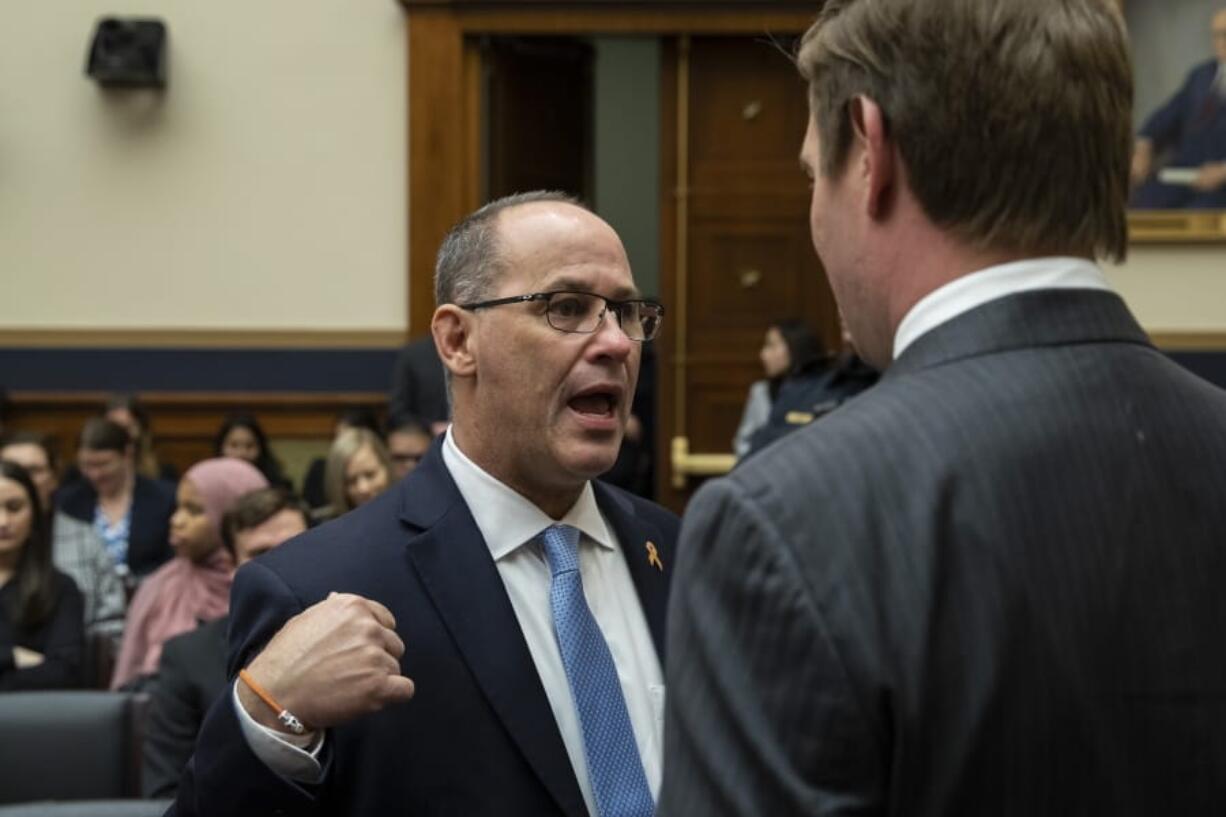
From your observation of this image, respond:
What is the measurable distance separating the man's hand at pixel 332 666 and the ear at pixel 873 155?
0.78 m

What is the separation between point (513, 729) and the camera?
193 cm

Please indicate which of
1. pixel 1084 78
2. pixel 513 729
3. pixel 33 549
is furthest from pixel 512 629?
pixel 33 549

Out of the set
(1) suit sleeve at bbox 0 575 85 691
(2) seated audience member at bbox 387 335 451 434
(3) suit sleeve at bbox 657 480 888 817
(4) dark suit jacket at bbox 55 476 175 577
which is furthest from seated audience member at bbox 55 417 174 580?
(3) suit sleeve at bbox 657 480 888 817

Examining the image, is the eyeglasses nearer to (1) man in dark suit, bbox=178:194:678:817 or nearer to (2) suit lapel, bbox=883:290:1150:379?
(1) man in dark suit, bbox=178:194:678:817

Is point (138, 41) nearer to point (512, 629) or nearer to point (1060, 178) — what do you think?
point (512, 629)

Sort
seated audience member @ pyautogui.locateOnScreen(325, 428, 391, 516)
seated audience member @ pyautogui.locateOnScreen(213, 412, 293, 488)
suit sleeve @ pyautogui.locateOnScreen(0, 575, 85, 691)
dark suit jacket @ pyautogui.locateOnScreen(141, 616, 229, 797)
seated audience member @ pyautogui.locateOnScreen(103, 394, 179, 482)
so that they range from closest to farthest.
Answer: dark suit jacket @ pyautogui.locateOnScreen(141, 616, 229, 797) < suit sleeve @ pyautogui.locateOnScreen(0, 575, 85, 691) < seated audience member @ pyautogui.locateOnScreen(325, 428, 391, 516) < seated audience member @ pyautogui.locateOnScreen(103, 394, 179, 482) < seated audience member @ pyautogui.locateOnScreen(213, 412, 293, 488)

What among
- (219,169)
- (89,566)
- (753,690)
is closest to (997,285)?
(753,690)

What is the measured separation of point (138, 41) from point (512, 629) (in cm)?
680

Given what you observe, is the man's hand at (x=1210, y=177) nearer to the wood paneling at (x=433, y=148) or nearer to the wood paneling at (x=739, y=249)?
the wood paneling at (x=739, y=249)

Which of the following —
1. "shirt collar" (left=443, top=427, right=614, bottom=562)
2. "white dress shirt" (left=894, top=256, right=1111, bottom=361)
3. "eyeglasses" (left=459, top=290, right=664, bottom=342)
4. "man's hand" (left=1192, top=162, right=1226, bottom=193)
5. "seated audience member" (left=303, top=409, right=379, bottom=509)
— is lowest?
"seated audience member" (left=303, top=409, right=379, bottom=509)

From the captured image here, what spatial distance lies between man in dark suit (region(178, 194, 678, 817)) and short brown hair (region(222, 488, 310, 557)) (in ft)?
7.32

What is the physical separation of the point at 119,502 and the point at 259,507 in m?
2.29

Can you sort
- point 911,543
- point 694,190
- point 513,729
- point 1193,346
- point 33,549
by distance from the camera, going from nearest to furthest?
1. point 911,543
2. point 513,729
3. point 33,549
4. point 1193,346
5. point 694,190

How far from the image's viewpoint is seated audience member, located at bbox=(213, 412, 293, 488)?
7559 mm
